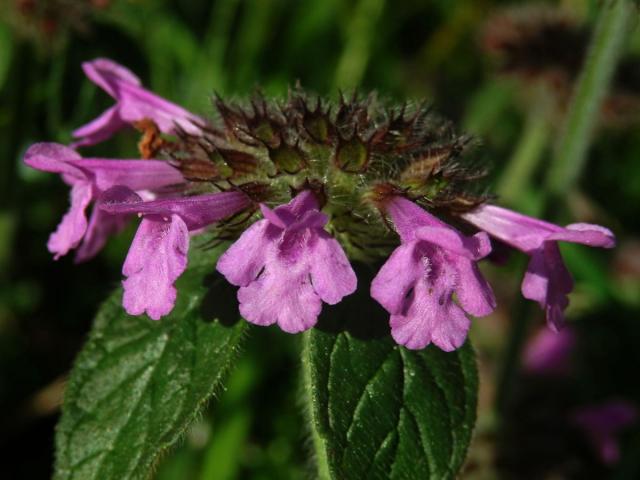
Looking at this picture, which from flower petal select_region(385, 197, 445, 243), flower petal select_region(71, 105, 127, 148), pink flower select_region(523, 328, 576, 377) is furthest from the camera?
pink flower select_region(523, 328, 576, 377)

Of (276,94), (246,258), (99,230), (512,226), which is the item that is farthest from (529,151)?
(246,258)

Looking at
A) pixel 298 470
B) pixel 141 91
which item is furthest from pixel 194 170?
pixel 298 470

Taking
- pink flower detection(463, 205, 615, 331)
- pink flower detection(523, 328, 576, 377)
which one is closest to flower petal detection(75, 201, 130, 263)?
pink flower detection(463, 205, 615, 331)

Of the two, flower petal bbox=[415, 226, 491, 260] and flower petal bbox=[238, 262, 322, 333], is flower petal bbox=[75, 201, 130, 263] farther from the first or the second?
flower petal bbox=[415, 226, 491, 260]

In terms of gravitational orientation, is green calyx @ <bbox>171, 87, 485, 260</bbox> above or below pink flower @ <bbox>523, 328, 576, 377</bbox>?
above

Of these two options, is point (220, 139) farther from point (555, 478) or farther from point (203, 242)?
point (555, 478)

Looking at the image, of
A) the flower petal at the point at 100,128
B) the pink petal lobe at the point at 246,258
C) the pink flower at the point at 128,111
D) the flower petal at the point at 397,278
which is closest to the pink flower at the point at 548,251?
the flower petal at the point at 397,278
